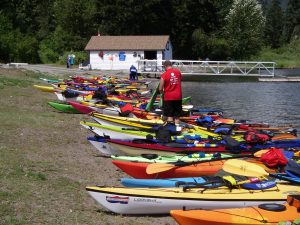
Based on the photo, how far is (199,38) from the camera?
58312 millimetres

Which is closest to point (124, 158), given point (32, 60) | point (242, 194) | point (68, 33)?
point (242, 194)

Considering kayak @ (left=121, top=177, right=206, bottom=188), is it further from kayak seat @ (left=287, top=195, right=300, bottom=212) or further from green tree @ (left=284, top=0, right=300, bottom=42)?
green tree @ (left=284, top=0, right=300, bottom=42)

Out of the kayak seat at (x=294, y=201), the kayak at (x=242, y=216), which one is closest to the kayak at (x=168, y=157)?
the kayak seat at (x=294, y=201)

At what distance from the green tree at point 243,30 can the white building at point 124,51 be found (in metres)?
21.2

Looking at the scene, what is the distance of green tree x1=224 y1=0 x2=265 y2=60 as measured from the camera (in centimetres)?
6209

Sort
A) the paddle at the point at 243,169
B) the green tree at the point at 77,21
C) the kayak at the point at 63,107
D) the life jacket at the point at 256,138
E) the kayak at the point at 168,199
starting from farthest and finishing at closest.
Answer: the green tree at the point at 77,21, the kayak at the point at 63,107, the life jacket at the point at 256,138, the paddle at the point at 243,169, the kayak at the point at 168,199

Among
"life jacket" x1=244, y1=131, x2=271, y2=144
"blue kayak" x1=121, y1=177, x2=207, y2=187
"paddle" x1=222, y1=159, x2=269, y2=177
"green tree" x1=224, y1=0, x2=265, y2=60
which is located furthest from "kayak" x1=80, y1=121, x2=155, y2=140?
"green tree" x1=224, y1=0, x2=265, y2=60

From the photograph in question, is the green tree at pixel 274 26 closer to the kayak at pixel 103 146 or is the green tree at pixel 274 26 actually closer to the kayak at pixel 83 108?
the kayak at pixel 83 108

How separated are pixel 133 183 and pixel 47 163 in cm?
248

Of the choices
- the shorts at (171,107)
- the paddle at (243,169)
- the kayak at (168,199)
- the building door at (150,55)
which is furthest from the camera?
the building door at (150,55)

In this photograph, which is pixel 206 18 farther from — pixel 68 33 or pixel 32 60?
pixel 32 60

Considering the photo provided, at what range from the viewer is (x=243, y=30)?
62.7 meters

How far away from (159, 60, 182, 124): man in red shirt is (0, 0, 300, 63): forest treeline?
37.1 meters

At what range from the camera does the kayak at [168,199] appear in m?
6.38
